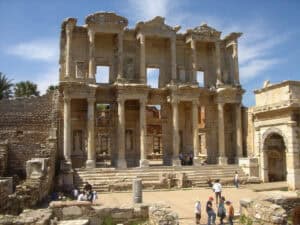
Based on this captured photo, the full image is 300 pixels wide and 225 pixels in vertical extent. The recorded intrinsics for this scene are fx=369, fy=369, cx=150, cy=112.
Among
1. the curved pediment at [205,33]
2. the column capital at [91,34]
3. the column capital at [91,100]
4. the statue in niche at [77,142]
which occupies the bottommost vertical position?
the statue in niche at [77,142]

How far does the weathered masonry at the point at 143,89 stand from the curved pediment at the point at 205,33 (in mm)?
83

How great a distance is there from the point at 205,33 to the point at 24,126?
53.3 feet

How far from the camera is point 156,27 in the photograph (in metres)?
29.3

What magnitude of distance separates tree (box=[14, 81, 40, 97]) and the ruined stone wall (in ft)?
60.6

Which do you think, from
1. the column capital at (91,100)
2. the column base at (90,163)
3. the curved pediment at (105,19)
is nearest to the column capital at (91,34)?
the curved pediment at (105,19)

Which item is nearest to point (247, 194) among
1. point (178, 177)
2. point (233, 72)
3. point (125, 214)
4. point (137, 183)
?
point (178, 177)

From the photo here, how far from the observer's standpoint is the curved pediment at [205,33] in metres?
30.5

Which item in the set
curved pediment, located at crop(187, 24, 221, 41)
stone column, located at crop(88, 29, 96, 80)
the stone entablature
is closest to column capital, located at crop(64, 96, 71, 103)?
the stone entablature

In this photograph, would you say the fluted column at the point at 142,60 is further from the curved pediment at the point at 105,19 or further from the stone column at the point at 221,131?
the stone column at the point at 221,131

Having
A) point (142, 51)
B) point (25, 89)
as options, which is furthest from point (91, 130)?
point (25, 89)

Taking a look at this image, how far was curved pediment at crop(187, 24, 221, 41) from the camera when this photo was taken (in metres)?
30.5

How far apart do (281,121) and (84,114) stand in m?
14.6

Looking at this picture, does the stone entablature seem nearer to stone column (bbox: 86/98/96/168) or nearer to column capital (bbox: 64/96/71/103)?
column capital (bbox: 64/96/71/103)

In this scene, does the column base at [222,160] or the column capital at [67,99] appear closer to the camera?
the column capital at [67,99]
